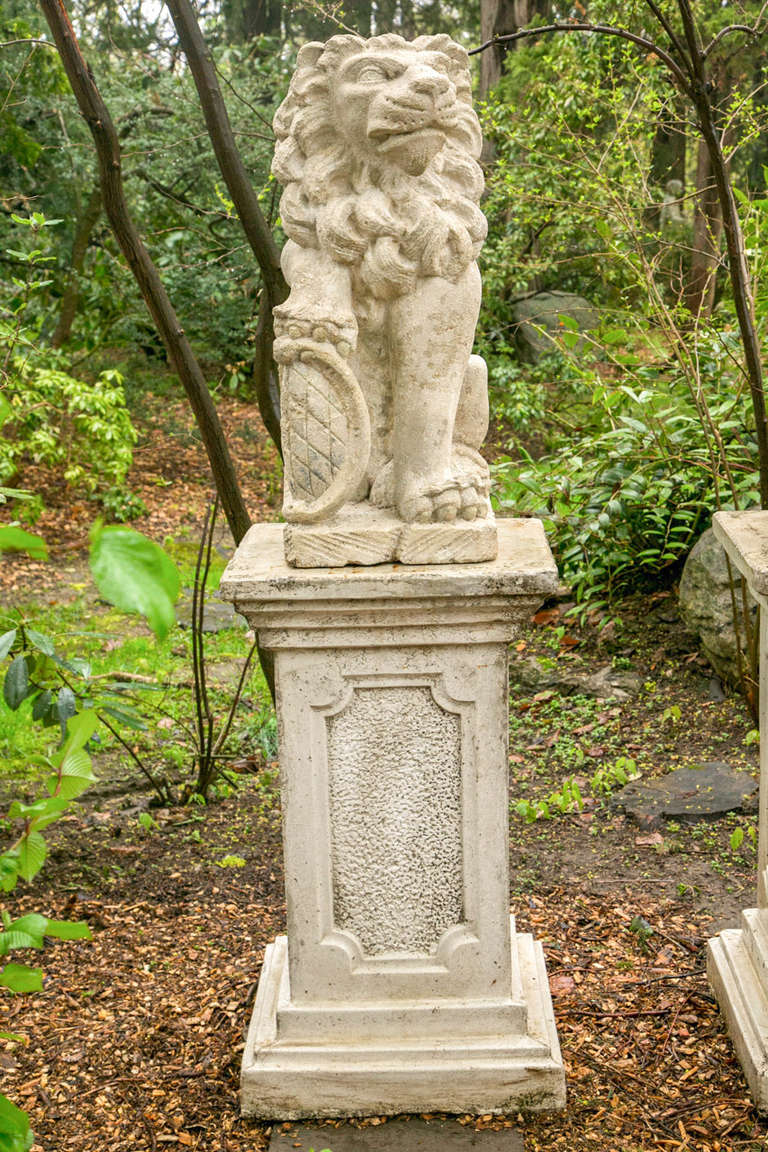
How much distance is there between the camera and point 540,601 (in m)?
2.86

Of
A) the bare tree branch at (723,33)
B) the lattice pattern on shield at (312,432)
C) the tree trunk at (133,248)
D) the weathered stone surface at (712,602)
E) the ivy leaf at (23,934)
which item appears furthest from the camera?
the weathered stone surface at (712,602)

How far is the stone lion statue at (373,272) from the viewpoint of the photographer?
2.80 m

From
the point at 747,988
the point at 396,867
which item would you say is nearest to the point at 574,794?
the point at 747,988

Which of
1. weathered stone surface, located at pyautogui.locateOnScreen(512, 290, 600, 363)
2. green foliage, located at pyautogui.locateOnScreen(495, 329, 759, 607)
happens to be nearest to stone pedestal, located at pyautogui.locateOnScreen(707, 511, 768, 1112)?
green foliage, located at pyautogui.locateOnScreen(495, 329, 759, 607)

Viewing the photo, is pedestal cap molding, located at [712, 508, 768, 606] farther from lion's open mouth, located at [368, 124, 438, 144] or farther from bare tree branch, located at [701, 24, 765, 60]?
bare tree branch, located at [701, 24, 765, 60]

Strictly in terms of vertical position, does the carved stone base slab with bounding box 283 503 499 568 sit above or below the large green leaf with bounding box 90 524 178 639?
below

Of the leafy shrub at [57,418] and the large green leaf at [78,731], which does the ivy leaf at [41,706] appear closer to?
the large green leaf at [78,731]

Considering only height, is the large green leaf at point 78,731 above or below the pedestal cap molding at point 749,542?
above

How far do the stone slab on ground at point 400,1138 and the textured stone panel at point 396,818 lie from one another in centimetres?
42

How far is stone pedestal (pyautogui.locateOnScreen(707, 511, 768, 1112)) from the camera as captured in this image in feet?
9.65

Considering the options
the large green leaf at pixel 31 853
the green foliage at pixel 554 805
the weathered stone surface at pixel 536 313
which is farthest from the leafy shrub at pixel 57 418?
the large green leaf at pixel 31 853

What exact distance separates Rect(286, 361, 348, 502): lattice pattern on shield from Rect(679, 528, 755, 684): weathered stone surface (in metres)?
2.92

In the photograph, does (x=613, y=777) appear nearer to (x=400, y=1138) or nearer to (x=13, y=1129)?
(x=400, y=1138)

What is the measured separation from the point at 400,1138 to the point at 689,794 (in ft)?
7.05
